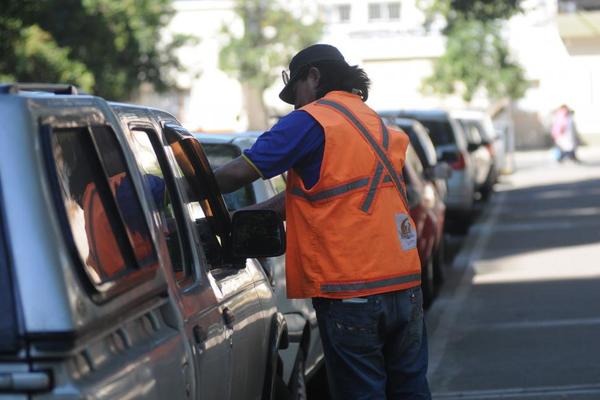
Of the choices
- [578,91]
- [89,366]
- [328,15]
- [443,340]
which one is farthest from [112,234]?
[328,15]

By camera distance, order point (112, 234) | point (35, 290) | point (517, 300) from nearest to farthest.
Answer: point (35, 290), point (112, 234), point (517, 300)

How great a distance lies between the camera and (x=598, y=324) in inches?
415

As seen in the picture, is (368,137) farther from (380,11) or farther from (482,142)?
(380,11)

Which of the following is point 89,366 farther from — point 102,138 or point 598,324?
point 598,324

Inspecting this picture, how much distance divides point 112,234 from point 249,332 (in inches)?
59.4

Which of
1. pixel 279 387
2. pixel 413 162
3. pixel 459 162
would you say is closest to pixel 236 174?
pixel 279 387

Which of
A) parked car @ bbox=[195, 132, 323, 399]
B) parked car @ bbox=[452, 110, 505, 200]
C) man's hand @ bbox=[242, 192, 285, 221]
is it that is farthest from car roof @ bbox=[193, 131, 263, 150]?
parked car @ bbox=[452, 110, 505, 200]

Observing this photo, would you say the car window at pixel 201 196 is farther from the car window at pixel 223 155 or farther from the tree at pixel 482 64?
the tree at pixel 482 64

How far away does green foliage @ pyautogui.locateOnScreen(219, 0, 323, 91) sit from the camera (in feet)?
145

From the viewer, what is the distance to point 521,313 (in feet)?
37.8

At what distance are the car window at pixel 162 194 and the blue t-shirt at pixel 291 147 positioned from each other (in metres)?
0.41

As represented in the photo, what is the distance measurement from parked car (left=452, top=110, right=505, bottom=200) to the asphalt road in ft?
7.93

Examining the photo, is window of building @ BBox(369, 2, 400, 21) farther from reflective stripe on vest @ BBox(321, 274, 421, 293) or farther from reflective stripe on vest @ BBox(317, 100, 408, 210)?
reflective stripe on vest @ BBox(321, 274, 421, 293)

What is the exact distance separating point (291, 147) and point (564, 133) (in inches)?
1348
